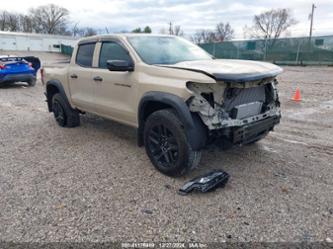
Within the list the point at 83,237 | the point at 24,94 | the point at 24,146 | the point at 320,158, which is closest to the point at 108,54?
the point at 24,146

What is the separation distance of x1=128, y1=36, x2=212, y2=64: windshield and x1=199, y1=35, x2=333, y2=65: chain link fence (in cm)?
2621

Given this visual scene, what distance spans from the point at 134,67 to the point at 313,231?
9.62ft

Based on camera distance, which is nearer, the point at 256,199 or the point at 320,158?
the point at 256,199

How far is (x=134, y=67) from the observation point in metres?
4.09

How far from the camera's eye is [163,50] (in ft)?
14.6

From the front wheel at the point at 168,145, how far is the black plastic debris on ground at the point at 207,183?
8.5 inches

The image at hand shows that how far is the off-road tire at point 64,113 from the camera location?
611 cm

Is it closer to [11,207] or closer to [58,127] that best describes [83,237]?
[11,207]

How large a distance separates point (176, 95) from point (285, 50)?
29.7 meters

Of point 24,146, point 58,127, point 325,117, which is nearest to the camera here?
point 24,146

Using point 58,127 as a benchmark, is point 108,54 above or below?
above

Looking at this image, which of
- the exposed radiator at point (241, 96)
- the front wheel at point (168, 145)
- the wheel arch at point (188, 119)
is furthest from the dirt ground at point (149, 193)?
the exposed radiator at point (241, 96)

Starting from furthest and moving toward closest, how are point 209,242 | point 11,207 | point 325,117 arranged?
point 325,117 < point 11,207 < point 209,242

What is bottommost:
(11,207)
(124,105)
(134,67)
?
(11,207)
